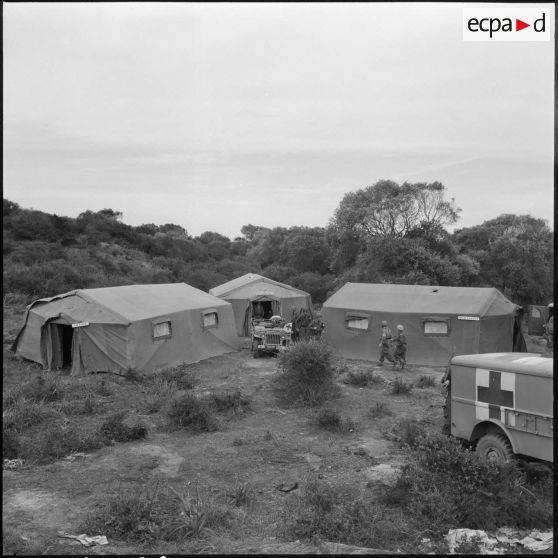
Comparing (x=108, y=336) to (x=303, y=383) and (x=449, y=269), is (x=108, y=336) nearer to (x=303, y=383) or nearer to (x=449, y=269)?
(x=303, y=383)

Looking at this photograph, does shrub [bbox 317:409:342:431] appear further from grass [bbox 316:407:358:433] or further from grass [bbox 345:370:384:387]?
grass [bbox 345:370:384:387]

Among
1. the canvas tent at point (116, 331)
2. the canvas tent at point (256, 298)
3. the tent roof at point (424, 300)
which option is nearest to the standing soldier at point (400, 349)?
the tent roof at point (424, 300)

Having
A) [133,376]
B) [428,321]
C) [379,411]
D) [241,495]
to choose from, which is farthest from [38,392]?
[428,321]

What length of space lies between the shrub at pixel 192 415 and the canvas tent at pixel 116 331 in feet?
16.6

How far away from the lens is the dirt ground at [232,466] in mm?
6466

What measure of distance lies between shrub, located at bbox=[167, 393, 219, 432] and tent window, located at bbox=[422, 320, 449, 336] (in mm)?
9305

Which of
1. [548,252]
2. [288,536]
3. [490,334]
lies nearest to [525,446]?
[288,536]

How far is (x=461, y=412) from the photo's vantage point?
8562mm

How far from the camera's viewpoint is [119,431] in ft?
33.0

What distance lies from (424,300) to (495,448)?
36.5ft

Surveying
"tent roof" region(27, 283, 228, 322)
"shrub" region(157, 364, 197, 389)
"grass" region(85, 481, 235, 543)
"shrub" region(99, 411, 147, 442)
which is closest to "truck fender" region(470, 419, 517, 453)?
"grass" region(85, 481, 235, 543)

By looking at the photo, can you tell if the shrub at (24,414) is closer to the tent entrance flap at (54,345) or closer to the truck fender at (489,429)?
the tent entrance flap at (54,345)

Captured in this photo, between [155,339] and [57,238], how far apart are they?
27415 mm

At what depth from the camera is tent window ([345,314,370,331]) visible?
62.0 feet
